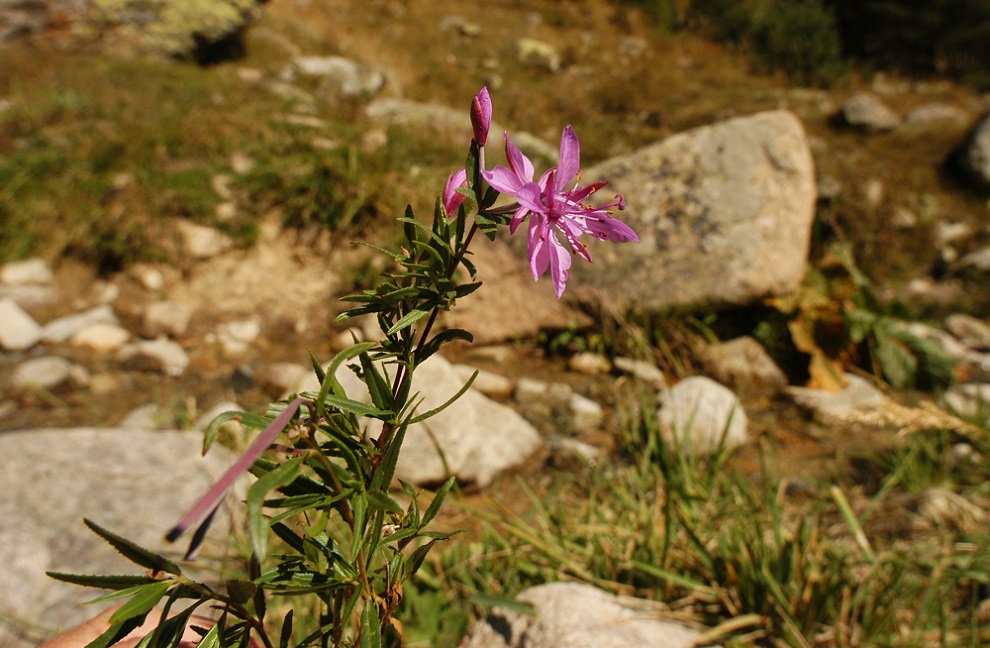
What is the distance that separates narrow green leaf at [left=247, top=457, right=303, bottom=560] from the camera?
20.5 inches

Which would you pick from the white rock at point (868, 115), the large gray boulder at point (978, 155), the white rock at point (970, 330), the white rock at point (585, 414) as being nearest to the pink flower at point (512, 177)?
the white rock at point (585, 414)

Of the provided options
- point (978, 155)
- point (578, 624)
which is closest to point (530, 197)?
point (578, 624)

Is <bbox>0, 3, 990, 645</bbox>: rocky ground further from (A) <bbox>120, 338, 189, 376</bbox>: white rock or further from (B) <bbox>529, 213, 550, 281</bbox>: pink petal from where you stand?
(B) <bbox>529, 213, 550, 281</bbox>: pink petal

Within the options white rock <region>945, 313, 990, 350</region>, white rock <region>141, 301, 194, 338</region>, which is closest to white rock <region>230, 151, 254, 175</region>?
white rock <region>141, 301, 194, 338</region>

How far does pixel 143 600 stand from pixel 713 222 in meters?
3.52

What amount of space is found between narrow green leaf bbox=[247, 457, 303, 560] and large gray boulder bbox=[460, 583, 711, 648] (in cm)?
115

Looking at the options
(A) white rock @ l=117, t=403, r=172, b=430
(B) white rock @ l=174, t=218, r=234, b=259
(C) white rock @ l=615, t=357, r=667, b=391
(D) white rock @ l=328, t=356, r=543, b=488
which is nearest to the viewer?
(D) white rock @ l=328, t=356, r=543, b=488

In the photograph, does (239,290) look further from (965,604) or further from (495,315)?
(965,604)

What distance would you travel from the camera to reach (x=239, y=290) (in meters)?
3.83

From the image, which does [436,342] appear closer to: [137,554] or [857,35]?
[137,554]

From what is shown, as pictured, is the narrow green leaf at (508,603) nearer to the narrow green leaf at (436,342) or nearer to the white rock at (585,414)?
the narrow green leaf at (436,342)

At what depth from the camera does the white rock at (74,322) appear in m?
3.46

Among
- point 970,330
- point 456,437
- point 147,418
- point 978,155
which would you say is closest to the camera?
point 456,437

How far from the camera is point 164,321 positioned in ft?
11.7
